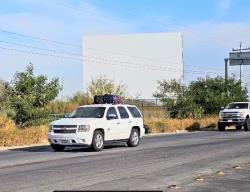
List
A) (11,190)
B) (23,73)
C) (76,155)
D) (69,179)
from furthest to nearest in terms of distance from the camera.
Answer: (23,73) → (76,155) → (69,179) → (11,190)

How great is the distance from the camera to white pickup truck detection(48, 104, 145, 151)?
20531mm

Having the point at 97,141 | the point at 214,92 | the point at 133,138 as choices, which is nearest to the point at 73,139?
the point at 97,141

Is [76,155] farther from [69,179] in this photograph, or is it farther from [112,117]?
[69,179]

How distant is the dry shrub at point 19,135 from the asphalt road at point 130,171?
6.44 meters

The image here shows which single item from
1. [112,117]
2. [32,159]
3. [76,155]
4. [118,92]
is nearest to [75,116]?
[112,117]

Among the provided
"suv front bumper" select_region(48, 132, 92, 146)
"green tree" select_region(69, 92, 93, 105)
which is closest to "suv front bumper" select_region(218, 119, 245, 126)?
"green tree" select_region(69, 92, 93, 105)

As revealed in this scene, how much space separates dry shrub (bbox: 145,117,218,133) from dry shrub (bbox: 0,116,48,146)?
12.0m

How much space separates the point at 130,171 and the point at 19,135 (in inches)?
509

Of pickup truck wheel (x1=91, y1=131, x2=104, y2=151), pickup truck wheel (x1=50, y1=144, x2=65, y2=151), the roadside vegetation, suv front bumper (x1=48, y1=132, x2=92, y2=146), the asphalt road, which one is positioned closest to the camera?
the asphalt road

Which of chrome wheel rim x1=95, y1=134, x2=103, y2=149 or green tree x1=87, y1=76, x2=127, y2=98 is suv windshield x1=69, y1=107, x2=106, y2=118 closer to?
chrome wheel rim x1=95, y1=134, x2=103, y2=149

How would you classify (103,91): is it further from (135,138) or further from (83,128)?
(83,128)

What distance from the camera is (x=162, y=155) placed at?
18.5 m

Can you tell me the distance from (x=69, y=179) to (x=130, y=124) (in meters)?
10.6

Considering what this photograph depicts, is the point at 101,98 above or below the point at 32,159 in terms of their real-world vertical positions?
above
